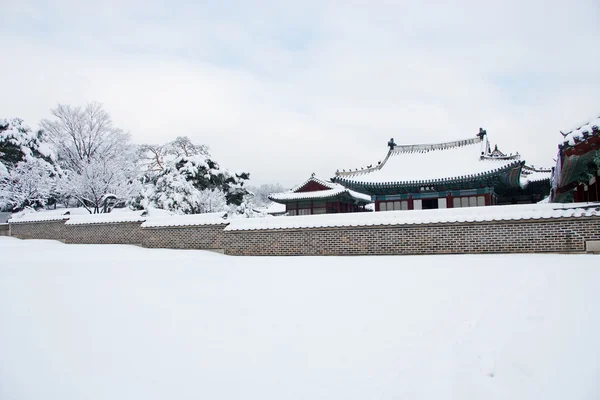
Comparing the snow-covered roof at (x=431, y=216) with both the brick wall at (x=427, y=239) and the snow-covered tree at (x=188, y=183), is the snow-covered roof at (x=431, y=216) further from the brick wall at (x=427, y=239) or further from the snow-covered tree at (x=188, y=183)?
the snow-covered tree at (x=188, y=183)

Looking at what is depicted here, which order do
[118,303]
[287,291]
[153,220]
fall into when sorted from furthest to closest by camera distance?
[153,220] → [287,291] → [118,303]

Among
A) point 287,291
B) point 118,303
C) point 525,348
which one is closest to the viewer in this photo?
point 525,348

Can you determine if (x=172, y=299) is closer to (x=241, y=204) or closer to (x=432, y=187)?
(x=432, y=187)

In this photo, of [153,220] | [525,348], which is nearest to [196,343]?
[525,348]

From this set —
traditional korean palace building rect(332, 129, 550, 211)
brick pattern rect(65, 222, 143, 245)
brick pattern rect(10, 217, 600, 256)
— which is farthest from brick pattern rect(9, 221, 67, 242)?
traditional korean palace building rect(332, 129, 550, 211)

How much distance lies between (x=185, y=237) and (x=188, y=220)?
626mm

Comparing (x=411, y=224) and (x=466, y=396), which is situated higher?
(x=411, y=224)

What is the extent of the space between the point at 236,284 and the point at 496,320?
418cm

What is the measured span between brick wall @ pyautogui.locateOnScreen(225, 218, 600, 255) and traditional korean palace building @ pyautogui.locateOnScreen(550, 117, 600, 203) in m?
1.42

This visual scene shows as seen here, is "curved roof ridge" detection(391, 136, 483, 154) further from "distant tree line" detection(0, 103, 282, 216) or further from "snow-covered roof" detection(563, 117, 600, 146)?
"snow-covered roof" detection(563, 117, 600, 146)

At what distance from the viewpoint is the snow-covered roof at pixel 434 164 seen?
1722 cm

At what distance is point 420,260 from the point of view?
927 cm

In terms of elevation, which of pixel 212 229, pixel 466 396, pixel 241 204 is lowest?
pixel 466 396

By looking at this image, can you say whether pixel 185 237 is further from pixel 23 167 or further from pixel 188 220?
pixel 23 167
